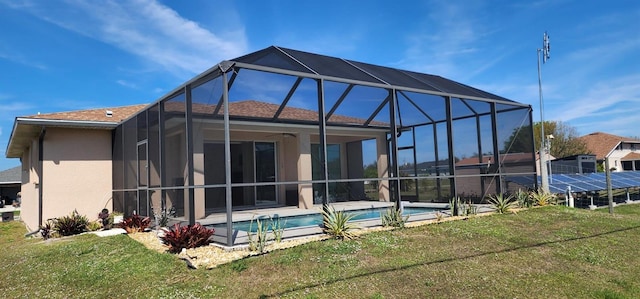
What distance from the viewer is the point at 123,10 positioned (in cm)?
1102

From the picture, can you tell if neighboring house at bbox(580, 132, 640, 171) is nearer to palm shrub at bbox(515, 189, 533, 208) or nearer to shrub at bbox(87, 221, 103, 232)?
palm shrub at bbox(515, 189, 533, 208)

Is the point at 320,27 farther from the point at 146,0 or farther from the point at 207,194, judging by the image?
the point at 207,194

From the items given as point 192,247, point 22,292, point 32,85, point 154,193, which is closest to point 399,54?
point 154,193

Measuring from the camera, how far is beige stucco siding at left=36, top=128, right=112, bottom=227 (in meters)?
11.3

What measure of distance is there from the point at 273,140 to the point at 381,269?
878 centimetres

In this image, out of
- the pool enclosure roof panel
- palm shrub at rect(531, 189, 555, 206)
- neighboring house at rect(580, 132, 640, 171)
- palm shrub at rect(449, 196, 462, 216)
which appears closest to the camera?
the pool enclosure roof panel

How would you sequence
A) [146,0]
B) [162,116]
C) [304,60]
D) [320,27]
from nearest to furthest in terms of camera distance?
[304,60] < [162,116] < [146,0] < [320,27]

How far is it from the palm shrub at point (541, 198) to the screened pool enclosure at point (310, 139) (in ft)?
1.75

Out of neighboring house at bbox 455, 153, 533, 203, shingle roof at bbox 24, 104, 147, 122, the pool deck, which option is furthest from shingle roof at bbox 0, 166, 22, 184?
neighboring house at bbox 455, 153, 533, 203

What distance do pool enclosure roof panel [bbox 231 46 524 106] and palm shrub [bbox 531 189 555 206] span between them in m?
2.59

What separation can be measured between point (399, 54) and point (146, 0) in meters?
8.42

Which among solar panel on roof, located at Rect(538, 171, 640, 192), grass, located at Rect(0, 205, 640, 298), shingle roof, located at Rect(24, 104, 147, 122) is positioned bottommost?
grass, located at Rect(0, 205, 640, 298)

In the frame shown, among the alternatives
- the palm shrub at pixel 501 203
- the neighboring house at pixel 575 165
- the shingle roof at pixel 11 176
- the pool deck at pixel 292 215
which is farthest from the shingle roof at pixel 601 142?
the shingle roof at pixel 11 176

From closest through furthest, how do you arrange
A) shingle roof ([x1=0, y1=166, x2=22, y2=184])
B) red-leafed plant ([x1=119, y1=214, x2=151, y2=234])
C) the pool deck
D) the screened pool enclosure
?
the pool deck, the screened pool enclosure, red-leafed plant ([x1=119, y1=214, x2=151, y2=234]), shingle roof ([x1=0, y1=166, x2=22, y2=184])
